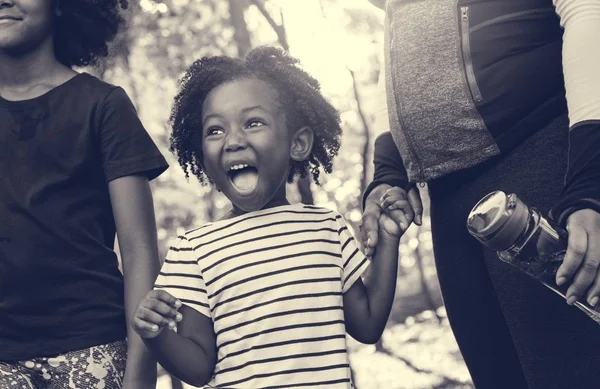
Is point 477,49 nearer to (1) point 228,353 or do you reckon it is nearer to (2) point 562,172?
(2) point 562,172

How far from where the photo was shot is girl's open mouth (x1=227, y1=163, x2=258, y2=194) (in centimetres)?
144

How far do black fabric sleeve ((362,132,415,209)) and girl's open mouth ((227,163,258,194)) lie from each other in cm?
21

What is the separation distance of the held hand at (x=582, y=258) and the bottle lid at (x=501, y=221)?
63 mm

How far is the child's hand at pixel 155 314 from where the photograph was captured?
1.22 m

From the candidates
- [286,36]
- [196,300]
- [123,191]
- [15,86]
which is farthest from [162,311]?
Answer: [286,36]

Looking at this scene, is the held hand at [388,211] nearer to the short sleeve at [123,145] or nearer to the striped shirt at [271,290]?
the striped shirt at [271,290]

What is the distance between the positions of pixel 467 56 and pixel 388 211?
1.02ft

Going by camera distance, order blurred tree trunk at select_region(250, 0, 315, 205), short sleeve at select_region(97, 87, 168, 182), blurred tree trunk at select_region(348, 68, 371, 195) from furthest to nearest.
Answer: blurred tree trunk at select_region(348, 68, 371, 195), blurred tree trunk at select_region(250, 0, 315, 205), short sleeve at select_region(97, 87, 168, 182)

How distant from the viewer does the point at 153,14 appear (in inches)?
134

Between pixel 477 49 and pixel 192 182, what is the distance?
7.47 ft

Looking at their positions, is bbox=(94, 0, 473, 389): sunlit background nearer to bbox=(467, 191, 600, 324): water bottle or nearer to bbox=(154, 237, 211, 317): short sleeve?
bbox=(154, 237, 211, 317): short sleeve

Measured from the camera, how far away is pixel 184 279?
1393 millimetres

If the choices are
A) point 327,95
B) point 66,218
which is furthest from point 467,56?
point 327,95

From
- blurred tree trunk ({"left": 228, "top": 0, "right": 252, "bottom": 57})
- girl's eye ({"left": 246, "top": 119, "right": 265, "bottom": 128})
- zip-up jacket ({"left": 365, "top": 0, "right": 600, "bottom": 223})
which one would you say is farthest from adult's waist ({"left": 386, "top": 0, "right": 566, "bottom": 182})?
blurred tree trunk ({"left": 228, "top": 0, "right": 252, "bottom": 57})
